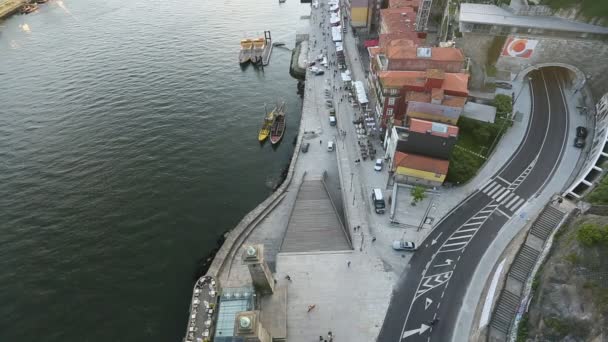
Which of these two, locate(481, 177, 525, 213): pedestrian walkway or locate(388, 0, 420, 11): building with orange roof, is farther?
locate(388, 0, 420, 11): building with orange roof

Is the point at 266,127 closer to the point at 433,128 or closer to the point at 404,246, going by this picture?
the point at 433,128

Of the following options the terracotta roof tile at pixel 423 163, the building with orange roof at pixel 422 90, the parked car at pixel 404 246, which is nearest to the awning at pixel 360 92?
the building with orange roof at pixel 422 90

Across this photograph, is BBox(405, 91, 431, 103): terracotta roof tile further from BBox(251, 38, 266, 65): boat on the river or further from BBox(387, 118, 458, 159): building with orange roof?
BBox(251, 38, 266, 65): boat on the river

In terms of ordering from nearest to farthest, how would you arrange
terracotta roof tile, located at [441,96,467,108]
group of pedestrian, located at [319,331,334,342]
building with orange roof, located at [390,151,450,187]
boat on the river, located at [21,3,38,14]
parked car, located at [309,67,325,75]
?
group of pedestrian, located at [319,331,334,342]
building with orange roof, located at [390,151,450,187]
terracotta roof tile, located at [441,96,467,108]
parked car, located at [309,67,325,75]
boat on the river, located at [21,3,38,14]

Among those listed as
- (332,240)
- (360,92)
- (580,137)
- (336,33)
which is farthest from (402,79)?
(336,33)

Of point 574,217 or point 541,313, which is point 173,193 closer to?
point 541,313

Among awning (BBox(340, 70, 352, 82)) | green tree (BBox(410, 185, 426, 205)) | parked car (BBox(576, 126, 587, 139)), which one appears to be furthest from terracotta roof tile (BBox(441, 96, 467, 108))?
awning (BBox(340, 70, 352, 82))

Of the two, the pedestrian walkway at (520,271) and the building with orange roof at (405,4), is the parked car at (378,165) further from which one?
the building with orange roof at (405,4)
